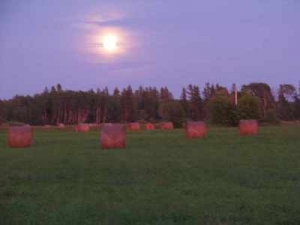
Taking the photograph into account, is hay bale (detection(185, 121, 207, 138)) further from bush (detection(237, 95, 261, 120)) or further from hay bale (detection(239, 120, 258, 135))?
bush (detection(237, 95, 261, 120))

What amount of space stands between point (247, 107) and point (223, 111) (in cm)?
314

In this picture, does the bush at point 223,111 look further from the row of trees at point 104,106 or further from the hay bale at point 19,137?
the hay bale at point 19,137

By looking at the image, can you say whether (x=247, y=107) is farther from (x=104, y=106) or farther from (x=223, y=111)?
(x=104, y=106)

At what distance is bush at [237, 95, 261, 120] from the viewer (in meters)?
57.4

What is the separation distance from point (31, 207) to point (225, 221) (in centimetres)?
278

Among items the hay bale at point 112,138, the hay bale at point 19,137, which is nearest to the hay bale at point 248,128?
the hay bale at point 112,138

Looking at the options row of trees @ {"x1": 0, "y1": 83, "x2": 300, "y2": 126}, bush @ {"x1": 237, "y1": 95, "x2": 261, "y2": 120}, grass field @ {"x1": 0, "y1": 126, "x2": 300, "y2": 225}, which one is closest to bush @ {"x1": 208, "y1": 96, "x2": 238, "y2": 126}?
bush @ {"x1": 237, "y1": 95, "x2": 261, "y2": 120}

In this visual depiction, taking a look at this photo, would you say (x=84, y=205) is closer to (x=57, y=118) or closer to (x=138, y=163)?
(x=138, y=163)

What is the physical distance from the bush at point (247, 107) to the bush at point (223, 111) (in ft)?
3.46

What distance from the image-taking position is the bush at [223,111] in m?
58.7

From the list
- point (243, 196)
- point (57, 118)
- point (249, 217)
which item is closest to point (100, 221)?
point (249, 217)

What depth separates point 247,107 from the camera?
188ft

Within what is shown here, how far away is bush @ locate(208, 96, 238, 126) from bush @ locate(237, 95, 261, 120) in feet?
3.46

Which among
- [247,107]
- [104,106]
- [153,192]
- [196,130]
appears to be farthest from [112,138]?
[104,106]
